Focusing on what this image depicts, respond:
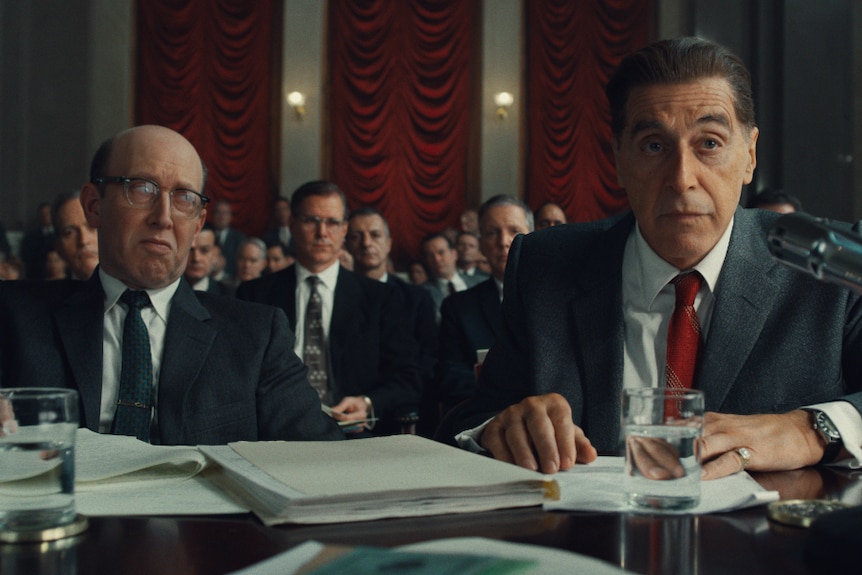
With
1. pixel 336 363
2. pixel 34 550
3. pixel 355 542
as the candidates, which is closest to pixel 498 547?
pixel 355 542

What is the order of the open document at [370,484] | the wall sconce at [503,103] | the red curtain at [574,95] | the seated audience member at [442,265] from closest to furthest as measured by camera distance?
the open document at [370,484]
the seated audience member at [442,265]
the wall sconce at [503,103]
the red curtain at [574,95]

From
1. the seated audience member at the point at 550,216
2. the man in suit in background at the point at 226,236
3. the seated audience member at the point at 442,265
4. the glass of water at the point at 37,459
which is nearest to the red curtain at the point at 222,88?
the man in suit in background at the point at 226,236

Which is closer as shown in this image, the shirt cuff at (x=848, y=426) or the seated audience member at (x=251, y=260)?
the shirt cuff at (x=848, y=426)

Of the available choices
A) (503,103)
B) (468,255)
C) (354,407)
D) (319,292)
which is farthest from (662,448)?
(503,103)

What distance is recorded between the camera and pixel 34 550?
2.35ft

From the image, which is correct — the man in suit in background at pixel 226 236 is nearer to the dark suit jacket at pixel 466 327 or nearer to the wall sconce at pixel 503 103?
the wall sconce at pixel 503 103

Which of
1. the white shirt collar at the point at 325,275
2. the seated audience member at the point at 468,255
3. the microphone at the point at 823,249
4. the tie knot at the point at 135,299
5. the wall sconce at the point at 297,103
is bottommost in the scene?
the tie knot at the point at 135,299

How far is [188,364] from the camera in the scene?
5.75 ft

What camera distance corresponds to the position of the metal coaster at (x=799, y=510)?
795 mm

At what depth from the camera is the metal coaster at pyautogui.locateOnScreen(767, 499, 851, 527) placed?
79 centimetres

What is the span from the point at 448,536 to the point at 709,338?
85cm

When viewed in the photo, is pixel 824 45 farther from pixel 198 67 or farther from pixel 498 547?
pixel 498 547

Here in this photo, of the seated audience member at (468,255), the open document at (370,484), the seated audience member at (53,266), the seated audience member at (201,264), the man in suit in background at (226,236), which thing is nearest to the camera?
the open document at (370,484)

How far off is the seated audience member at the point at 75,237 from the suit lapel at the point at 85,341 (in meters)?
1.99
